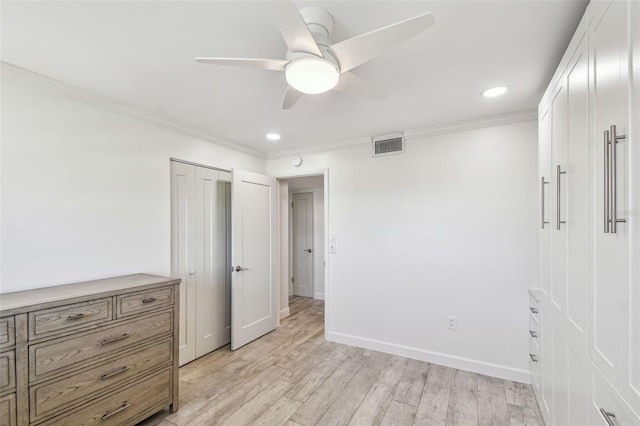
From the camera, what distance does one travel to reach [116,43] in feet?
5.03

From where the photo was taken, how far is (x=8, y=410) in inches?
54.7

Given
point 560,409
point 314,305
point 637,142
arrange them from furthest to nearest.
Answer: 1. point 314,305
2. point 560,409
3. point 637,142

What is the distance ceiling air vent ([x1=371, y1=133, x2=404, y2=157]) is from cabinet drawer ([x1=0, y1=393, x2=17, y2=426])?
10.6ft

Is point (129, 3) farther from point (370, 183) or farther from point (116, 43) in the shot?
point (370, 183)

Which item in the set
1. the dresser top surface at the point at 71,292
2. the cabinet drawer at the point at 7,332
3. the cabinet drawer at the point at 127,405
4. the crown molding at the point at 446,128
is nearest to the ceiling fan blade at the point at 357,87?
the crown molding at the point at 446,128

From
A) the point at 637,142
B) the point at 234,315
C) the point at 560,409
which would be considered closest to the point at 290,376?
the point at 234,315

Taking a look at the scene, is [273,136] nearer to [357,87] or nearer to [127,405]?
[357,87]

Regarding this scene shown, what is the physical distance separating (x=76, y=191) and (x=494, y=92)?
10.5 ft

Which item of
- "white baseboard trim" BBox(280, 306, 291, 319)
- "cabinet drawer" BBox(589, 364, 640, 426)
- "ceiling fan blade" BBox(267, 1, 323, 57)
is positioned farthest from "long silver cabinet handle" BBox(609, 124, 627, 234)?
"white baseboard trim" BBox(280, 306, 291, 319)

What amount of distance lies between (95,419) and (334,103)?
2682mm

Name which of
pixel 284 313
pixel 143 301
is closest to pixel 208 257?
pixel 143 301

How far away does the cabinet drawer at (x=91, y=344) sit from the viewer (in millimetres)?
Result: 1499

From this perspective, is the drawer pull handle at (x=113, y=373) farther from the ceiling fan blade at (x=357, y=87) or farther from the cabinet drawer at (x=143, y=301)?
the ceiling fan blade at (x=357, y=87)

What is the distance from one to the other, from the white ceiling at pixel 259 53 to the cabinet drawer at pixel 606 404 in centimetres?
156
